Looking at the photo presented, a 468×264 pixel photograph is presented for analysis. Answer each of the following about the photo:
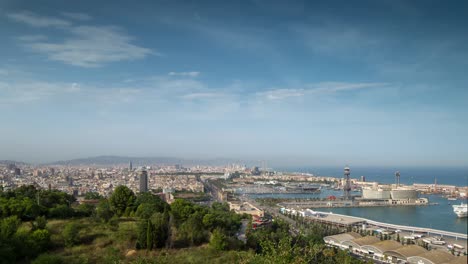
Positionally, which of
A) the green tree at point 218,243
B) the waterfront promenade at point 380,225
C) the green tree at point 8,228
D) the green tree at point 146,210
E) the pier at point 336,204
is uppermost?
the green tree at point 8,228

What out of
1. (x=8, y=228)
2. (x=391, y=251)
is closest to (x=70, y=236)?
(x=8, y=228)

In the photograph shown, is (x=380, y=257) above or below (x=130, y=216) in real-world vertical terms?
below

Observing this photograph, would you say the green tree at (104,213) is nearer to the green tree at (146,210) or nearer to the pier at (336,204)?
the green tree at (146,210)

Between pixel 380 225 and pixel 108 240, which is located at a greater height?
pixel 108 240

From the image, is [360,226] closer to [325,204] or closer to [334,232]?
[334,232]

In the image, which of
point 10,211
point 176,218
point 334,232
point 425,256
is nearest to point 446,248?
point 425,256

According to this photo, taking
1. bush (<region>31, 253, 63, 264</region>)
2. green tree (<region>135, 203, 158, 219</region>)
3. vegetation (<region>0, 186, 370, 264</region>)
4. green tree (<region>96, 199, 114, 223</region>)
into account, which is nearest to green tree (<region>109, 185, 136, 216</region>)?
green tree (<region>96, 199, 114, 223</region>)

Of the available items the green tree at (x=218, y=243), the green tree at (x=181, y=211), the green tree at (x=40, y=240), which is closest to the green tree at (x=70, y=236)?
the green tree at (x=40, y=240)

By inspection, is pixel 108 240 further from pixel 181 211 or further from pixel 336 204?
pixel 336 204
